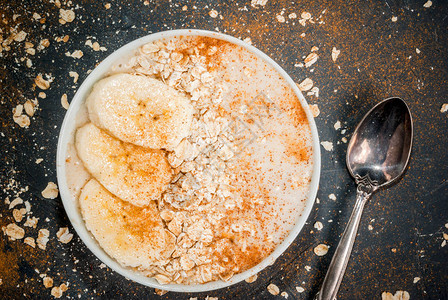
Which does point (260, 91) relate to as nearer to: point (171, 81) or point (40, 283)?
point (171, 81)

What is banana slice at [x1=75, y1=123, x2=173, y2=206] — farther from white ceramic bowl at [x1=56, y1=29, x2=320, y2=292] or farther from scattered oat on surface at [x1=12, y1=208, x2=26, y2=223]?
scattered oat on surface at [x1=12, y1=208, x2=26, y2=223]

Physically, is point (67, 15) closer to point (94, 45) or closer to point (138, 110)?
point (94, 45)

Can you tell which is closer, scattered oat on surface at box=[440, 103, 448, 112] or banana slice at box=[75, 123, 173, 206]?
banana slice at box=[75, 123, 173, 206]

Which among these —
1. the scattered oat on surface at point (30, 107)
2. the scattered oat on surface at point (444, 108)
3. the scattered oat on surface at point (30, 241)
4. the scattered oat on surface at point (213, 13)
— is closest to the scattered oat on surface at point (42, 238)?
the scattered oat on surface at point (30, 241)

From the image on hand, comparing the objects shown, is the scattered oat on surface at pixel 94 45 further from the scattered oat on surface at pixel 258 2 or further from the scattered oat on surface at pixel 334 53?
the scattered oat on surface at pixel 334 53

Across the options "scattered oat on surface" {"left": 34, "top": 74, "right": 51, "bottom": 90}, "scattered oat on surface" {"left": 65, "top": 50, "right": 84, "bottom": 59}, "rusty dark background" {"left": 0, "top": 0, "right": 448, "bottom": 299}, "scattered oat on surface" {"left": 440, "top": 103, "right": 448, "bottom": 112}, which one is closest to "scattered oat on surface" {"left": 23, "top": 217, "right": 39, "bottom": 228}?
"rusty dark background" {"left": 0, "top": 0, "right": 448, "bottom": 299}

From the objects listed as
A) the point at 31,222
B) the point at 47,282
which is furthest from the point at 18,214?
the point at 47,282

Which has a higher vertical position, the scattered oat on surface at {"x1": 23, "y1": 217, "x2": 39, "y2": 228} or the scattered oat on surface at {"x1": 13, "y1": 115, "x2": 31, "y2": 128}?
the scattered oat on surface at {"x1": 13, "y1": 115, "x2": 31, "y2": 128}

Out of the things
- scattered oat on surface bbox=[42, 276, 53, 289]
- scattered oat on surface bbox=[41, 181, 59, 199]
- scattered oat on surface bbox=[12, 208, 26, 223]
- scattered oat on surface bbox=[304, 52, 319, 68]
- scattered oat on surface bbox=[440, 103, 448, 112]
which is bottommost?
scattered oat on surface bbox=[42, 276, 53, 289]
